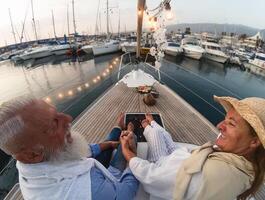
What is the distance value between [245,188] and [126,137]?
1136 millimetres

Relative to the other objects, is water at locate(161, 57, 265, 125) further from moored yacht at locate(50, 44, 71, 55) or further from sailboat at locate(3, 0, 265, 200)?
moored yacht at locate(50, 44, 71, 55)

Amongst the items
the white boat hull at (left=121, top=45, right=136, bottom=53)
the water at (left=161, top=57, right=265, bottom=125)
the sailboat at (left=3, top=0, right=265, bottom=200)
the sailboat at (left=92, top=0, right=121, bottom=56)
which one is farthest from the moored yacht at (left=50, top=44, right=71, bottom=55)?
the sailboat at (left=3, top=0, right=265, bottom=200)

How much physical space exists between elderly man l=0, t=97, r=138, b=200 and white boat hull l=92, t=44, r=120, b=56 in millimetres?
28099

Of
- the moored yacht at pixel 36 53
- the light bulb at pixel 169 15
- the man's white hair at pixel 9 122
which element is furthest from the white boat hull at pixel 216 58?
the man's white hair at pixel 9 122

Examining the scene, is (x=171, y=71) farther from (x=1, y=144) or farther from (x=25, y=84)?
(x=1, y=144)

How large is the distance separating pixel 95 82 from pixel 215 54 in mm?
16734

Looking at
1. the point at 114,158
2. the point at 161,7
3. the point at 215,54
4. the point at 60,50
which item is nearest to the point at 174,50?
the point at 215,54

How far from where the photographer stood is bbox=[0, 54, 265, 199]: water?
11.5 m

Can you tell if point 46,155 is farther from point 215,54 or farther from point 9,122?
point 215,54

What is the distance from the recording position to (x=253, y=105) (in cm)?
118

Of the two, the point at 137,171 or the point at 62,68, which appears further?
the point at 62,68

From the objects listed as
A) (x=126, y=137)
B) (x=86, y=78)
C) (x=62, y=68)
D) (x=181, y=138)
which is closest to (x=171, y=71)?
(x=86, y=78)

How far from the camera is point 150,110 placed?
5.36 m

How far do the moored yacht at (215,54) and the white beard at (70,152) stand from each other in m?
24.8
